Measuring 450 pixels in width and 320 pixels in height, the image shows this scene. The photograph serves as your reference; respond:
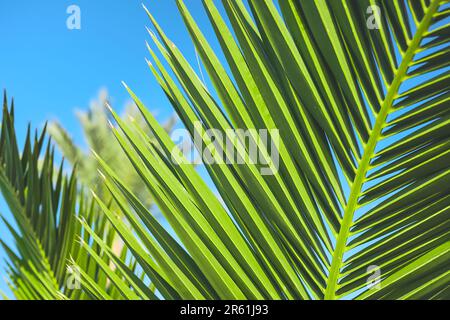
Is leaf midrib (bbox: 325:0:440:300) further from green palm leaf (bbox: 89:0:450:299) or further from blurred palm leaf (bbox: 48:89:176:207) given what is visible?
blurred palm leaf (bbox: 48:89:176:207)

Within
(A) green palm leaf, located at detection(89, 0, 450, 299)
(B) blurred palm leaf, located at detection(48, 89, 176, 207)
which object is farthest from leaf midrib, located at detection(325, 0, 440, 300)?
(B) blurred palm leaf, located at detection(48, 89, 176, 207)

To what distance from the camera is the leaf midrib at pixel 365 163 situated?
0.75 m

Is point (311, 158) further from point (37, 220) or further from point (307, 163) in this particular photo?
point (37, 220)

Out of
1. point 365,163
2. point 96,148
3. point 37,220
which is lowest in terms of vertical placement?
point 365,163

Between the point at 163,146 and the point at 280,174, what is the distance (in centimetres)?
20

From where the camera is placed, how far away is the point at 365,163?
32.0 inches

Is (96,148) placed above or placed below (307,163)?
above

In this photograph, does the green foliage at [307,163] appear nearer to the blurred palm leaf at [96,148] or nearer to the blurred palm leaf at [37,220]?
the blurred palm leaf at [37,220]

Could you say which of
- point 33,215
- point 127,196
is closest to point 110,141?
point 33,215

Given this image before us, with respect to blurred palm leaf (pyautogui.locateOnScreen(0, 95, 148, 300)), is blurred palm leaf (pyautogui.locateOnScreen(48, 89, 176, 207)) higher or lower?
higher

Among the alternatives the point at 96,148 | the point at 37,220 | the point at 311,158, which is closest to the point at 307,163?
the point at 311,158

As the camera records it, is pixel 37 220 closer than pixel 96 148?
Yes

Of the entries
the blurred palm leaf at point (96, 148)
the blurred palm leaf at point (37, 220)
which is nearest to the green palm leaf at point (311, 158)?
the blurred palm leaf at point (37, 220)

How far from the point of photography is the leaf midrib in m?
0.75
